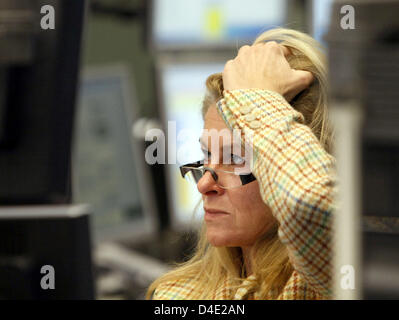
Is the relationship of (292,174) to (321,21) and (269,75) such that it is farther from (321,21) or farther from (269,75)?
(321,21)

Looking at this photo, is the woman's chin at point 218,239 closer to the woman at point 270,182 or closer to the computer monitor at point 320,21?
the woman at point 270,182

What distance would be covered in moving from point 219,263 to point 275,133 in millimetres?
263

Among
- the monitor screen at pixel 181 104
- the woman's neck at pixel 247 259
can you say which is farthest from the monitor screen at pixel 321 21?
the monitor screen at pixel 181 104

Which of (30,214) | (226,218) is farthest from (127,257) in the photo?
(226,218)

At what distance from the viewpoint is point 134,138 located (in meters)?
2.09

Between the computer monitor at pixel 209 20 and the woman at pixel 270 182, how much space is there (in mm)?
1380

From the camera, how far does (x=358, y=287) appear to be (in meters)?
0.40

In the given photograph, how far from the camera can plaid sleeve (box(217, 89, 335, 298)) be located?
63 cm

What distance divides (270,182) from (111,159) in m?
→ 1.42

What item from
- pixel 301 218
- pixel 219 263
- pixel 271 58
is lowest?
pixel 219 263

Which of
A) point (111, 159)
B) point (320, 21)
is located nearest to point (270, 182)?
point (320, 21)

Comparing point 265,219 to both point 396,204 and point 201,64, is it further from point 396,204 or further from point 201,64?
point 201,64

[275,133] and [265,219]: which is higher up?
[275,133]

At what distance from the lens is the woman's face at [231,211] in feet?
2.47
